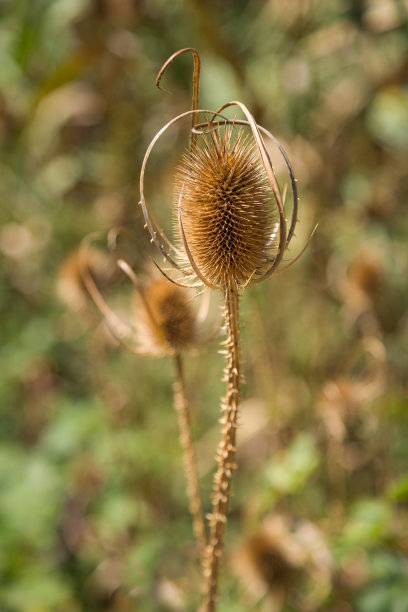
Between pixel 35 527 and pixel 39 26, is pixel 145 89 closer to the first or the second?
pixel 39 26

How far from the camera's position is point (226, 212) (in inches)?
29.7

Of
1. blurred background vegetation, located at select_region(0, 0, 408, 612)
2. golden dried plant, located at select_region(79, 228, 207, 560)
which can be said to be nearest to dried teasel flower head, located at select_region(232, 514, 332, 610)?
blurred background vegetation, located at select_region(0, 0, 408, 612)

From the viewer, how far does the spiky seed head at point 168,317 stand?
1.00 meters

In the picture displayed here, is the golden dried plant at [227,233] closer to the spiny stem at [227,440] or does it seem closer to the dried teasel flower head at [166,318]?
the spiny stem at [227,440]

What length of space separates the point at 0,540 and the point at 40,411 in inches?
38.2

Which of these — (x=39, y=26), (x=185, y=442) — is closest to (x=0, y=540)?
(x=185, y=442)

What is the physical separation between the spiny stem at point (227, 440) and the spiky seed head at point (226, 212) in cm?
5

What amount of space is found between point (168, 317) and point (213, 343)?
0.91 meters

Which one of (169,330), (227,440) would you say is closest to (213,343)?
(169,330)

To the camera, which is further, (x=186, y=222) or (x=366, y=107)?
(x=366, y=107)

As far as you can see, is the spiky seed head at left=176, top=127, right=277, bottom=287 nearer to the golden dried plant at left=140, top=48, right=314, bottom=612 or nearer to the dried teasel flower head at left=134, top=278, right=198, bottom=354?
the golden dried plant at left=140, top=48, right=314, bottom=612

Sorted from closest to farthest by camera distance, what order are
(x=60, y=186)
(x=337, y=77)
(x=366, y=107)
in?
1. (x=366, y=107)
2. (x=337, y=77)
3. (x=60, y=186)

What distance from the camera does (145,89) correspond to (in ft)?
7.86

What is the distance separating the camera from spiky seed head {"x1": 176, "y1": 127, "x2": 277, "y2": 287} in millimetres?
718
